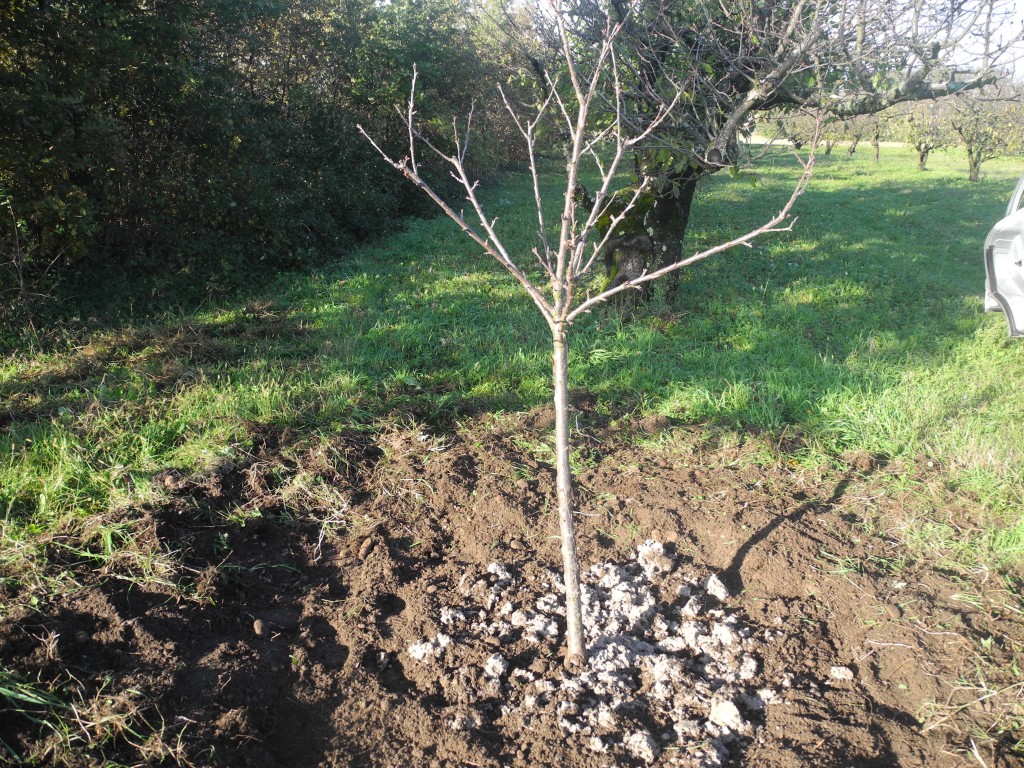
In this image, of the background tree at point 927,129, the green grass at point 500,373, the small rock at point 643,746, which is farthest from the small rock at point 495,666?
the background tree at point 927,129

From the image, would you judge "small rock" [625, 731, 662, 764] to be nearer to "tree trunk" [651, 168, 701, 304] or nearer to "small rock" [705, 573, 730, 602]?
"small rock" [705, 573, 730, 602]

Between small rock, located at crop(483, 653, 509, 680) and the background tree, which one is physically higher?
the background tree

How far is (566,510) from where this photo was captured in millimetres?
2385

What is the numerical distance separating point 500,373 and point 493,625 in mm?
2609

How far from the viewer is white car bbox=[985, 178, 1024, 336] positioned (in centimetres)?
473

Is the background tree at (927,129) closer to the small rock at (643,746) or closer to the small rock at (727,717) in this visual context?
the small rock at (727,717)

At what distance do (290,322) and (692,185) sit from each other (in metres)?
4.33

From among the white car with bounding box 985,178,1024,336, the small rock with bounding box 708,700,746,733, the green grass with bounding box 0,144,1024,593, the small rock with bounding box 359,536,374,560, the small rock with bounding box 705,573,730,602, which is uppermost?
the white car with bounding box 985,178,1024,336

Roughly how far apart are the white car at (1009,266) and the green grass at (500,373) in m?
0.55

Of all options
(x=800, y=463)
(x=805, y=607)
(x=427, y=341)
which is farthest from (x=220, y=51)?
(x=805, y=607)

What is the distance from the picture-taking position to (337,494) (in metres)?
3.53

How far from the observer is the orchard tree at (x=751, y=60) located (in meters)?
4.99

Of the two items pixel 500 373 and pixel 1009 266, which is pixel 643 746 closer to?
pixel 500 373

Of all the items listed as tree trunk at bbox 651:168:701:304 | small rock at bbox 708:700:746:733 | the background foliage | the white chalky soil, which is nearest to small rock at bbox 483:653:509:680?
the white chalky soil
